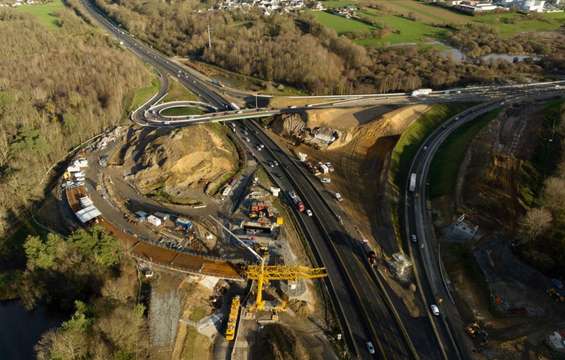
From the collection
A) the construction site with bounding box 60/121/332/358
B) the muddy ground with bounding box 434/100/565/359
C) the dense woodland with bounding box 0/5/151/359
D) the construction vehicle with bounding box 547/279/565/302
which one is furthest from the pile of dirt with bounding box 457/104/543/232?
the dense woodland with bounding box 0/5/151/359

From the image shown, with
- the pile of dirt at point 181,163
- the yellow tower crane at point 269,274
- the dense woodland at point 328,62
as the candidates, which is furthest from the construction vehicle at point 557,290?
the dense woodland at point 328,62

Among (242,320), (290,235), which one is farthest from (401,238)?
(242,320)

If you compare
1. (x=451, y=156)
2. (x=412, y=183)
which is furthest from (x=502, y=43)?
(x=412, y=183)

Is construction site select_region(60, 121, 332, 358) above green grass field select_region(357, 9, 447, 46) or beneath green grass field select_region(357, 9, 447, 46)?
beneath

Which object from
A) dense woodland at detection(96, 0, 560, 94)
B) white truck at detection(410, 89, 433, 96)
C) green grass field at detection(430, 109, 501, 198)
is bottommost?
green grass field at detection(430, 109, 501, 198)

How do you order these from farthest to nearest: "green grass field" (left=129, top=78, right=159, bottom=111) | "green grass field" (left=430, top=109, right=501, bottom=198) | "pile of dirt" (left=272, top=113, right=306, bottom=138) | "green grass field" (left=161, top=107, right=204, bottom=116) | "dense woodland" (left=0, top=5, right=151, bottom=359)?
"green grass field" (left=129, top=78, right=159, bottom=111) < "green grass field" (left=161, top=107, right=204, bottom=116) < "pile of dirt" (left=272, top=113, right=306, bottom=138) < "green grass field" (left=430, top=109, right=501, bottom=198) < "dense woodland" (left=0, top=5, right=151, bottom=359)

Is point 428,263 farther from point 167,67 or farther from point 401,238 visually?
point 167,67

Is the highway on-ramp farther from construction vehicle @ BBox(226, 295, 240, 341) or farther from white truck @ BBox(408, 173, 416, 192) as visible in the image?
construction vehicle @ BBox(226, 295, 240, 341)
